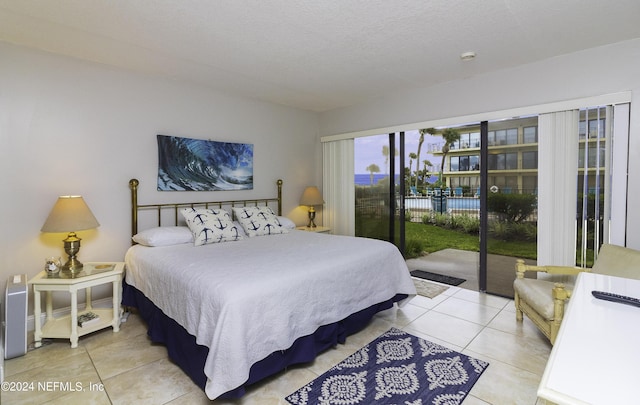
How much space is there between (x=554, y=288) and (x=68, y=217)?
394cm

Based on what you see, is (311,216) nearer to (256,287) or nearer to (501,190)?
(501,190)

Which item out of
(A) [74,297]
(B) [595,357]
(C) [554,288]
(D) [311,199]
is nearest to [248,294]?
(B) [595,357]

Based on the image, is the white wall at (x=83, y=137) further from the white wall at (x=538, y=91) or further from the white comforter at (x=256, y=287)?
the white wall at (x=538, y=91)

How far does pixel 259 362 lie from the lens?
199cm

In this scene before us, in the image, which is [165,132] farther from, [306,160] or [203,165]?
[306,160]

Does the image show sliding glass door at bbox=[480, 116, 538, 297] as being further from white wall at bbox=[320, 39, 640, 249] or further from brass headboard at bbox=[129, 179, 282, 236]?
brass headboard at bbox=[129, 179, 282, 236]

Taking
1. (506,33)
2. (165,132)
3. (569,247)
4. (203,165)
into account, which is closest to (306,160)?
(203,165)

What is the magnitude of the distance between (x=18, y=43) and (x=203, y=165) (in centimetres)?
190

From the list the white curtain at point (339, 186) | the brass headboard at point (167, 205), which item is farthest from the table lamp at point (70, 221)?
the white curtain at point (339, 186)

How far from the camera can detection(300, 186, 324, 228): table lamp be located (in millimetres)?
4871

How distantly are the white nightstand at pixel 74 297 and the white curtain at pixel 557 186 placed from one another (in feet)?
13.7

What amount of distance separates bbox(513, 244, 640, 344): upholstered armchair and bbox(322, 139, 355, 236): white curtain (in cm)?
253

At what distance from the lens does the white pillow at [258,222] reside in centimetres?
374

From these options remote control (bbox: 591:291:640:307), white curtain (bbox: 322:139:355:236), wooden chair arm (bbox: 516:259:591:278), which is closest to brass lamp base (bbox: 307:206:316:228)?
white curtain (bbox: 322:139:355:236)
